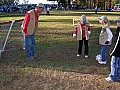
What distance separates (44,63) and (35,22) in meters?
1.51

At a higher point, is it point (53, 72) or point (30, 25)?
point (30, 25)

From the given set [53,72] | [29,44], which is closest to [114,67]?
[53,72]

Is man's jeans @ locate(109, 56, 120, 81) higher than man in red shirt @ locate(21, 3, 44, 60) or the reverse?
the reverse

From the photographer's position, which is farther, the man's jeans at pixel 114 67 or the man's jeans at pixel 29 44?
the man's jeans at pixel 29 44

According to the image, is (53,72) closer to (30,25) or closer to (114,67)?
(114,67)

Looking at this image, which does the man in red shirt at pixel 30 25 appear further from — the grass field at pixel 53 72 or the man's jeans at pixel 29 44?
the grass field at pixel 53 72

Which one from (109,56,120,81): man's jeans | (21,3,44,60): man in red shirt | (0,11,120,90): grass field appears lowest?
(0,11,120,90): grass field

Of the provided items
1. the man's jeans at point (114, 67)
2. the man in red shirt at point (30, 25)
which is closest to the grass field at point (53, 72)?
the man's jeans at point (114, 67)

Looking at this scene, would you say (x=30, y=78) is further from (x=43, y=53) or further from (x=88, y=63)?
(x=43, y=53)

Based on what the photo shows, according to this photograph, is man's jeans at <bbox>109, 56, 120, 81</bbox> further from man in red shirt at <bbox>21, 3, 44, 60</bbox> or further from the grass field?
man in red shirt at <bbox>21, 3, 44, 60</bbox>

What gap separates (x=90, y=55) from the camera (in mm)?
10820

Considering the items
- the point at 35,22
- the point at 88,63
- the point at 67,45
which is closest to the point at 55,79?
the point at 88,63

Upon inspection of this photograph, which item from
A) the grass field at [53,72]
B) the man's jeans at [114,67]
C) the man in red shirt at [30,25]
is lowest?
the grass field at [53,72]

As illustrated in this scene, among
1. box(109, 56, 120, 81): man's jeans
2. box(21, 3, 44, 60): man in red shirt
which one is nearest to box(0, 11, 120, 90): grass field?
box(109, 56, 120, 81): man's jeans
